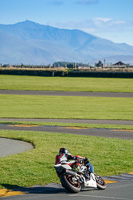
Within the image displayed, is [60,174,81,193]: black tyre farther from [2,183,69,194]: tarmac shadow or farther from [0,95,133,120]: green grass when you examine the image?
[0,95,133,120]: green grass

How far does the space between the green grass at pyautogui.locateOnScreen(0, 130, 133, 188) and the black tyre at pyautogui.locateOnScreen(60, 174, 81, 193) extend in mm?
1558

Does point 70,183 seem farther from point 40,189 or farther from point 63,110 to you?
point 63,110

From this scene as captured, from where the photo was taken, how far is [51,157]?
53.8ft

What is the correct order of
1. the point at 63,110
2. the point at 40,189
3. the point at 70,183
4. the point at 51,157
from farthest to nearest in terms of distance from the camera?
the point at 63,110 → the point at 51,157 → the point at 40,189 → the point at 70,183

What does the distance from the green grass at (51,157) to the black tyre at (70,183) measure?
1558 millimetres

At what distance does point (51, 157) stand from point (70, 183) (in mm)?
5099

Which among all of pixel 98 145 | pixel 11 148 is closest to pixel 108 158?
pixel 98 145

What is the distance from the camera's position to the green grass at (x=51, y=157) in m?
13.3

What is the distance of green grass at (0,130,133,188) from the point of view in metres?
13.3

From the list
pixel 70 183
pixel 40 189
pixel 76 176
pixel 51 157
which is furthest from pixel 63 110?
pixel 70 183

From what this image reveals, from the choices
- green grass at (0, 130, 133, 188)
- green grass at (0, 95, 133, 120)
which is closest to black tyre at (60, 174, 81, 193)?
green grass at (0, 130, 133, 188)

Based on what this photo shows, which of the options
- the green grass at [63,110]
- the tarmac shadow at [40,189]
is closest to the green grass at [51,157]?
the tarmac shadow at [40,189]

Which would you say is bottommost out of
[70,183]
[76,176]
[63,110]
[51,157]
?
[63,110]

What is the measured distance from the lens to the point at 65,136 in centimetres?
2219
